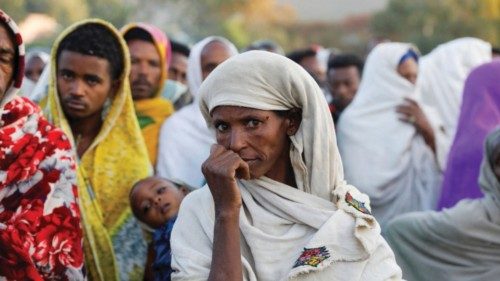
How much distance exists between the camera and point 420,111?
7.23 m

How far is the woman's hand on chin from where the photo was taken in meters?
3.20

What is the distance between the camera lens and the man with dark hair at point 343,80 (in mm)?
8109

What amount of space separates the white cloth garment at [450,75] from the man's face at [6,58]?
16.3ft

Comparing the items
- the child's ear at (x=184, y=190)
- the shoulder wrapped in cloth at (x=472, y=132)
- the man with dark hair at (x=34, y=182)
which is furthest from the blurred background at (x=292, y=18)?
the man with dark hair at (x=34, y=182)

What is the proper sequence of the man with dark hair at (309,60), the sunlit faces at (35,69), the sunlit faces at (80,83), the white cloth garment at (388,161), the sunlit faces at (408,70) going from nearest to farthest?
the sunlit faces at (80,83)
the white cloth garment at (388,161)
the sunlit faces at (408,70)
the man with dark hair at (309,60)
the sunlit faces at (35,69)

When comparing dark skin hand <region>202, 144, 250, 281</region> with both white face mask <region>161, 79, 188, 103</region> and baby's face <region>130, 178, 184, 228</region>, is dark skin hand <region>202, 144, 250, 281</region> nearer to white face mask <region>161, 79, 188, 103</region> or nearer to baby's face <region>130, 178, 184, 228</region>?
baby's face <region>130, 178, 184, 228</region>

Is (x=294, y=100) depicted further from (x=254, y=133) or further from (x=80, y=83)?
(x=80, y=83)

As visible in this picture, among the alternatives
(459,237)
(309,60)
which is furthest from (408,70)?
(459,237)

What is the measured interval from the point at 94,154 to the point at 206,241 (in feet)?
5.22

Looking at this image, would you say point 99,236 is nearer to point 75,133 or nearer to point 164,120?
point 75,133

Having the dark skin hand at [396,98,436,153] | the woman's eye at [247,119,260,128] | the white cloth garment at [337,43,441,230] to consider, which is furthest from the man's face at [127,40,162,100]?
the woman's eye at [247,119,260,128]

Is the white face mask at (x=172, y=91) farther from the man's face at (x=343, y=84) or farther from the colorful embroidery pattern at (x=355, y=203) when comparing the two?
the colorful embroidery pattern at (x=355, y=203)

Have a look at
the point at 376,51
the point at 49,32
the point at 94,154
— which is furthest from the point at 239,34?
the point at 94,154

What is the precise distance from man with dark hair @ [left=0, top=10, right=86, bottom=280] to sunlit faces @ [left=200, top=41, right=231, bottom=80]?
2.49m
